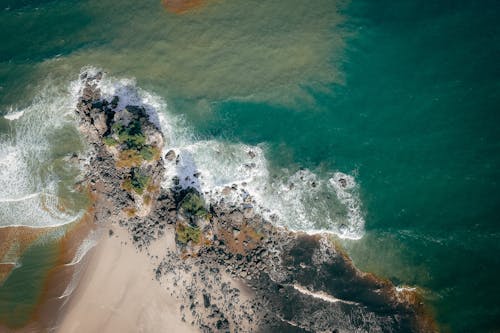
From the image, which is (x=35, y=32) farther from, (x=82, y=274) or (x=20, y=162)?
(x=82, y=274)

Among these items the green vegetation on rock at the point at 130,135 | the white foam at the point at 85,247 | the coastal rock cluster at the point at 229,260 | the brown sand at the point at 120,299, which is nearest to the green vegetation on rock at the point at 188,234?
the coastal rock cluster at the point at 229,260

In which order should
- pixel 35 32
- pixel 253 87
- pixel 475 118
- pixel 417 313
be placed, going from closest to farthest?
pixel 417 313 → pixel 475 118 → pixel 253 87 → pixel 35 32

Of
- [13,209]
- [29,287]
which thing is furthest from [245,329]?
[13,209]

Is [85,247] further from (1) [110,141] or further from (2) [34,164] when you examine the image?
(1) [110,141]

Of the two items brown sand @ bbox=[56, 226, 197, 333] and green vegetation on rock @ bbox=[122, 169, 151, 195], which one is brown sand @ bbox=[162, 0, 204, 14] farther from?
brown sand @ bbox=[56, 226, 197, 333]

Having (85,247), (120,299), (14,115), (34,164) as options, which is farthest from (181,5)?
(120,299)

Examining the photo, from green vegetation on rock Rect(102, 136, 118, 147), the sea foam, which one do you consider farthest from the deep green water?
green vegetation on rock Rect(102, 136, 118, 147)

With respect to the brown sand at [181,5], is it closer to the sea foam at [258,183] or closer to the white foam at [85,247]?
the sea foam at [258,183]
